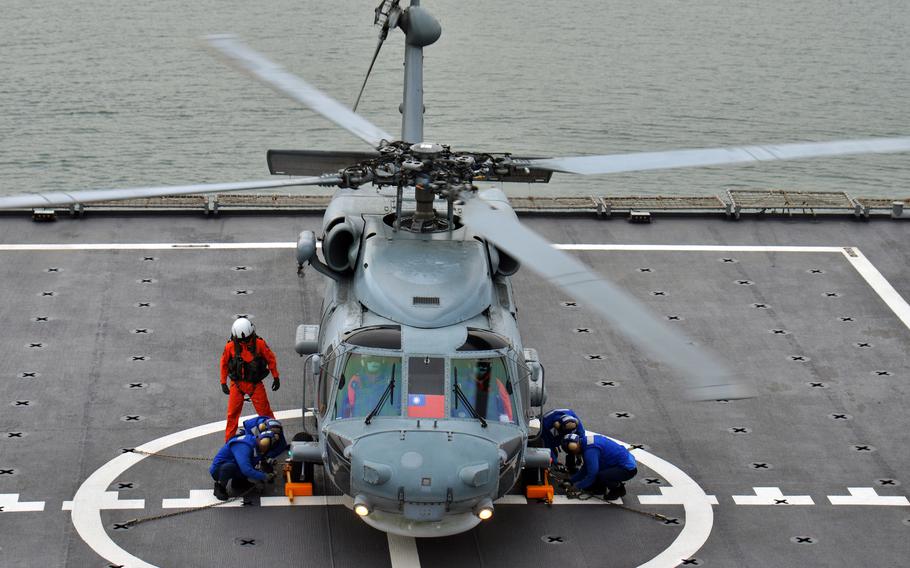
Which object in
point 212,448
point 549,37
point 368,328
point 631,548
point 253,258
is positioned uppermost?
point 549,37

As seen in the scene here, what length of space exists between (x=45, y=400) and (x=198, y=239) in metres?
6.11

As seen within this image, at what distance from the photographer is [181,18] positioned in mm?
46156

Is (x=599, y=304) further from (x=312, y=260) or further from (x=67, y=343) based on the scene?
(x=67, y=343)

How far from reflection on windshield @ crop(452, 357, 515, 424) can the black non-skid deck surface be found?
153cm

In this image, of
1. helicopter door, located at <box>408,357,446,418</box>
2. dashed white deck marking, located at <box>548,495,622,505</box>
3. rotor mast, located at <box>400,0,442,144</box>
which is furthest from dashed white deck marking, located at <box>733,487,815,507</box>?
rotor mast, located at <box>400,0,442,144</box>

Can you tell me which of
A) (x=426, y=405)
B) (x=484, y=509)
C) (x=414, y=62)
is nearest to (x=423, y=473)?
(x=484, y=509)

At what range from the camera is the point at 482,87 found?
41.4m

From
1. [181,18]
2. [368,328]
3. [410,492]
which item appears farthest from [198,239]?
[181,18]

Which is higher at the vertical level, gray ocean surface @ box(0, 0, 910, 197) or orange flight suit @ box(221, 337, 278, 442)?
gray ocean surface @ box(0, 0, 910, 197)

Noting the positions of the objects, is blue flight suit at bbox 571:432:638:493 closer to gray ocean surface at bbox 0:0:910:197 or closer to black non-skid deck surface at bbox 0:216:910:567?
black non-skid deck surface at bbox 0:216:910:567

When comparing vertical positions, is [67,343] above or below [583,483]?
above

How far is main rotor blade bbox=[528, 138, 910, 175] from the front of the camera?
15.6 metres

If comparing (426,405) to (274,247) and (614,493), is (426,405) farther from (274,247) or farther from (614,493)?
(274,247)

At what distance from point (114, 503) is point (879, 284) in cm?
1297
